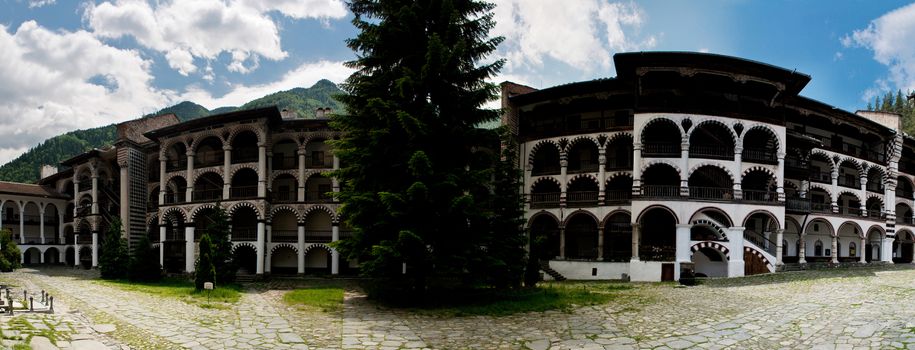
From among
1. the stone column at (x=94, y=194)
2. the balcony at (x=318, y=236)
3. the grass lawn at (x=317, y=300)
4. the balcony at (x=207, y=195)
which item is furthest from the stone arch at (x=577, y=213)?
the stone column at (x=94, y=194)

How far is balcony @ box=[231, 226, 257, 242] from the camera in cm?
3244

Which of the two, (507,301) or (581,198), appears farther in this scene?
(581,198)

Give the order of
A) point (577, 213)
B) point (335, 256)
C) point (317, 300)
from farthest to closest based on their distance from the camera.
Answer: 1. point (335, 256)
2. point (577, 213)
3. point (317, 300)

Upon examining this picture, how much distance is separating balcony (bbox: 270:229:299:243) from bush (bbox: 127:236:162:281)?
690 cm

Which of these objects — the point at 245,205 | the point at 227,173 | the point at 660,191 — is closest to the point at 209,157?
the point at 227,173

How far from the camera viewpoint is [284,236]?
34.2 m

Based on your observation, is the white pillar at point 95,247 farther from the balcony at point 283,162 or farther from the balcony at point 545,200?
the balcony at point 545,200

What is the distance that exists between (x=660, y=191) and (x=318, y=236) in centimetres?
2241

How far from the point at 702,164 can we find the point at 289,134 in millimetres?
25719

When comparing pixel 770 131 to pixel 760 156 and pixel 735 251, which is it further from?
pixel 735 251

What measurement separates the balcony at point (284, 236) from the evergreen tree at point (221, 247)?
616 centimetres

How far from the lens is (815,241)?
3741 cm

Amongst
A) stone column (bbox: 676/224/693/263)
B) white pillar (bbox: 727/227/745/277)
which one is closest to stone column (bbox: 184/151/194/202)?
stone column (bbox: 676/224/693/263)

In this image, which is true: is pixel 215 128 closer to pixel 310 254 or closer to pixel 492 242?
A: pixel 310 254
